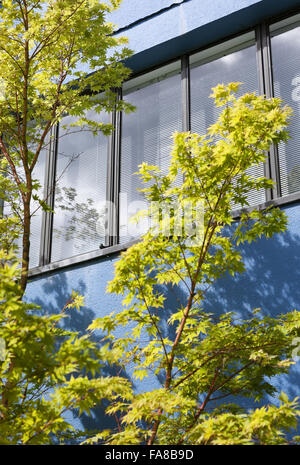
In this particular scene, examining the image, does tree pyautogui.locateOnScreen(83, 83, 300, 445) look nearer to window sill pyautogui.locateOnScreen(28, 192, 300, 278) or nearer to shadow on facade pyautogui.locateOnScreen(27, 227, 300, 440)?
shadow on facade pyautogui.locateOnScreen(27, 227, 300, 440)

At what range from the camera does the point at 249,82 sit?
8352 mm

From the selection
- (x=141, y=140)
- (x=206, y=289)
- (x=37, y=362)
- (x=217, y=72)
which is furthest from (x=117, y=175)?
(x=37, y=362)

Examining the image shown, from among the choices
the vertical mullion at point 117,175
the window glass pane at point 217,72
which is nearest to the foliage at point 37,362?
the vertical mullion at point 117,175

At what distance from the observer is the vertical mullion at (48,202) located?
9.36 metres

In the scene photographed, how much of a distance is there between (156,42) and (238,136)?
13.2 ft

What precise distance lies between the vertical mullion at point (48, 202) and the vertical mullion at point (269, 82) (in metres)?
3.21

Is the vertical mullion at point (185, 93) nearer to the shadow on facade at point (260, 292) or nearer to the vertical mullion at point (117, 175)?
the vertical mullion at point (117, 175)

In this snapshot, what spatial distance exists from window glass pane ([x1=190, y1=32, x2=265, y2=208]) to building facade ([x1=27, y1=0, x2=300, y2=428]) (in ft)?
0.05

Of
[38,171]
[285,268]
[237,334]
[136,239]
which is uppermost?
[38,171]

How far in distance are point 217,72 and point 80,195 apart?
2.71 meters
